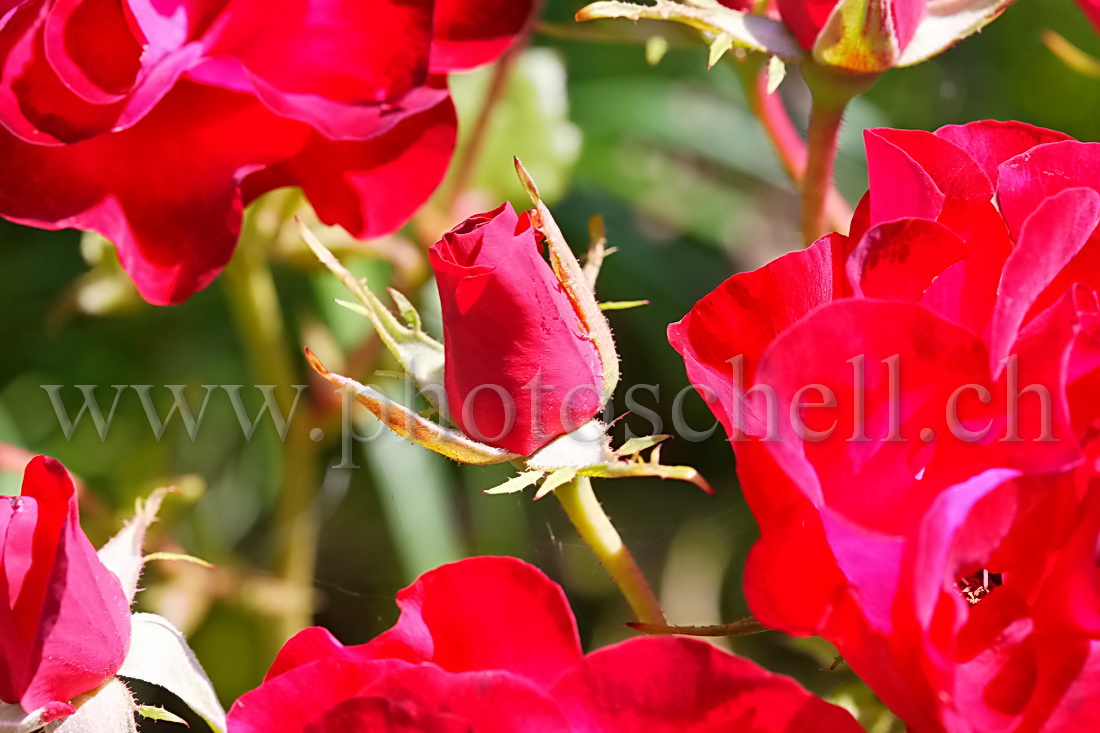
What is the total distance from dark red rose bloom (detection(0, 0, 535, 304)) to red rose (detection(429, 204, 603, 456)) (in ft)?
0.36

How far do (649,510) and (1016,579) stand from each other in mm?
484

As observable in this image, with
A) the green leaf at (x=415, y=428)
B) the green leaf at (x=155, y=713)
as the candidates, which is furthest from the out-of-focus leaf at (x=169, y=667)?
the green leaf at (x=415, y=428)

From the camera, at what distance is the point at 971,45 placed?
1040mm

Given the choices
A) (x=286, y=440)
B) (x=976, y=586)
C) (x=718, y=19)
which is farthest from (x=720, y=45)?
(x=286, y=440)

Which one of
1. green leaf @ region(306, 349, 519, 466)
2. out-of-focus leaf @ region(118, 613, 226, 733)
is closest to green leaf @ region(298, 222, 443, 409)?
green leaf @ region(306, 349, 519, 466)

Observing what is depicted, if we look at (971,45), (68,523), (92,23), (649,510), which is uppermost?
(92,23)

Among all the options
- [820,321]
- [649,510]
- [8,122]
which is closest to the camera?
[820,321]

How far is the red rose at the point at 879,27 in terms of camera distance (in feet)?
1.57

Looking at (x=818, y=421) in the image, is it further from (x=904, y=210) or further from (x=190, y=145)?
(x=190, y=145)

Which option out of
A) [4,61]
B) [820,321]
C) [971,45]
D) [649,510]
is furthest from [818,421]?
[971,45]

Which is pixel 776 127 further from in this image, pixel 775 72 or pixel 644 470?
pixel 644 470

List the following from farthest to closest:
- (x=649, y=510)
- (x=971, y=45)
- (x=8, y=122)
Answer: (x=971, y=45) → (x=649, y=510) → (x=8, y=122)

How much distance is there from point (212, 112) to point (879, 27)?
0.27 meters

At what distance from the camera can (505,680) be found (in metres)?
0.32
